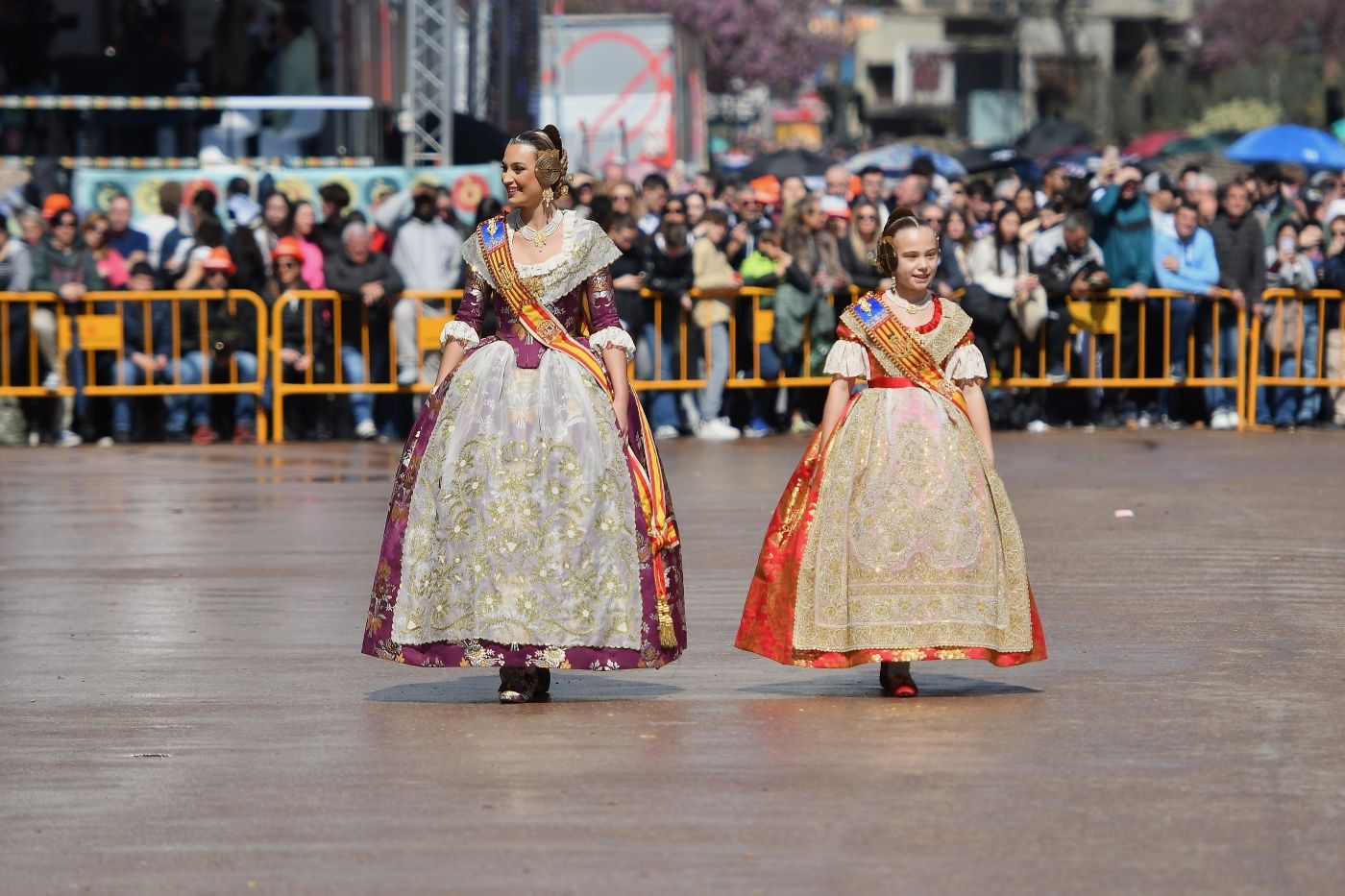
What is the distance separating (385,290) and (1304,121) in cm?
5001

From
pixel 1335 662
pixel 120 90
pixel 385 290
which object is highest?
pixel 120 90

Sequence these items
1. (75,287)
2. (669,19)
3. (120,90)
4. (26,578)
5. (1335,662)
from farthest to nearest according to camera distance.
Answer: (669,19)
(120,90)
(75,287)
(26,578)
(1335,662)

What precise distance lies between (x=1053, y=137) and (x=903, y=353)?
116ft

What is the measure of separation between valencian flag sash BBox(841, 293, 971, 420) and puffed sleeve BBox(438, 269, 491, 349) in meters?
1.20

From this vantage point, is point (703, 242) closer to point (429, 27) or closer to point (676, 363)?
point (676, 363)

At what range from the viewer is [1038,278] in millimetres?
19828

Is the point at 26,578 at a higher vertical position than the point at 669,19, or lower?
lower

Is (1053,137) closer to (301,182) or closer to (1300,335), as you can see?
(301,182)

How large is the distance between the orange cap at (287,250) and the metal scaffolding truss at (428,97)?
13.2 feet

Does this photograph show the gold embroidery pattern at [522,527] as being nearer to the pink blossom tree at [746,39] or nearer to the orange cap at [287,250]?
the orange cap at [287,250]

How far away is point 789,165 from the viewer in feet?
113

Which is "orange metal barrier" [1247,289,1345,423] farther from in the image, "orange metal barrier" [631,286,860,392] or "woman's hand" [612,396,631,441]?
"woman's hand" [612,396,631,441]

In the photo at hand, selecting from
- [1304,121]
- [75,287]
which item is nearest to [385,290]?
[75,287]

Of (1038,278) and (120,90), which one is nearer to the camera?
(1038,278)
